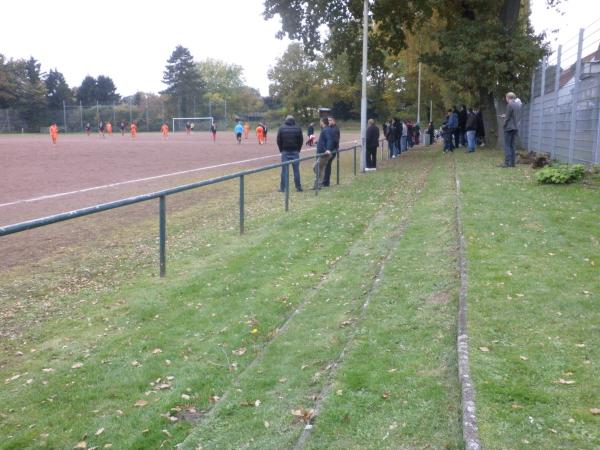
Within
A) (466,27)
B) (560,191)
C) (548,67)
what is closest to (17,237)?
(560,191)

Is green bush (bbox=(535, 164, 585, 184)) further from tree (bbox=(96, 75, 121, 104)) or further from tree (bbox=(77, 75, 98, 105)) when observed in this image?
tree (bbox=(96, 75, 121, 104))

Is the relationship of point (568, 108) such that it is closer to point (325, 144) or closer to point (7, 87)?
point (325, 144)

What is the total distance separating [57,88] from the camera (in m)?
106

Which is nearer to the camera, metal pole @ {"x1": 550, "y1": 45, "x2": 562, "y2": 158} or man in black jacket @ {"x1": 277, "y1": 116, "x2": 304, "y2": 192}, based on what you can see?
man in black jacket @ {"x1": 277, "y1": 116, "x2": 304, "y2": 192}

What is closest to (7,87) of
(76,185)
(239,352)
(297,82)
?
(297,82)

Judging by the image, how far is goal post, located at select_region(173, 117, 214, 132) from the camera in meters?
89.3

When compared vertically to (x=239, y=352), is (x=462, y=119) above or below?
above

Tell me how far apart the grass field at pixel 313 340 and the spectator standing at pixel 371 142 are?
10400mm

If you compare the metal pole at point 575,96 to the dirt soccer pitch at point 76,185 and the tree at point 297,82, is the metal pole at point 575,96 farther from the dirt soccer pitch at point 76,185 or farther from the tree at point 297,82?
the tree at point 297,82

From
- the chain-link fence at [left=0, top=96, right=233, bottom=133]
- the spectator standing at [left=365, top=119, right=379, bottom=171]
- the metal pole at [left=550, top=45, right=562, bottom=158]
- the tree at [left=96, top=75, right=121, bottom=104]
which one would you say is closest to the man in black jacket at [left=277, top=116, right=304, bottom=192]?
the spectator standing at [left=365, top=119, right=379, bottom=171]

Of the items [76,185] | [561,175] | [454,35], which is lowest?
[76,185]

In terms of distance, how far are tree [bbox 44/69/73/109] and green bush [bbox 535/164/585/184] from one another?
103377 millimetres

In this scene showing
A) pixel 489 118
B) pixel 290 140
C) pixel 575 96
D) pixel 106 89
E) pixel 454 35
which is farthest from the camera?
pixel 106 89

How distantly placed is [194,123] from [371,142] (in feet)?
241
